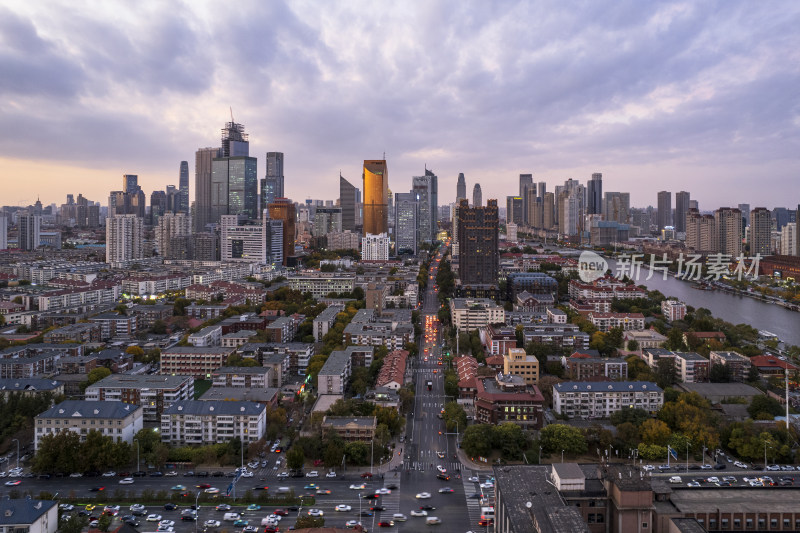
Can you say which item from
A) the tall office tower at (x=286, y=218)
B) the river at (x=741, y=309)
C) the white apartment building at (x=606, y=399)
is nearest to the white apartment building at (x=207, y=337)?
the white apartment building at (x=606, y=399)

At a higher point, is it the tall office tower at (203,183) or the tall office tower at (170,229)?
the tall office tower at (203,183)

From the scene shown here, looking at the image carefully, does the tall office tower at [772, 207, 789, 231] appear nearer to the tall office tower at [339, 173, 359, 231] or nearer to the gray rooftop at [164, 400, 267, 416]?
the tall office tower at [339, 173, 359, 231]

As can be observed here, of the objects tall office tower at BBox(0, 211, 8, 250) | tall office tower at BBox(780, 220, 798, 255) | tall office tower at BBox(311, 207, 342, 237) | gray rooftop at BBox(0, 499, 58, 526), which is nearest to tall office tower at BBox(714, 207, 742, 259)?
tall office tower at BBox(780, 220, 798, 255)

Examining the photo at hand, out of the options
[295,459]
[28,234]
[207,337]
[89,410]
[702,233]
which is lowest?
[295,459]

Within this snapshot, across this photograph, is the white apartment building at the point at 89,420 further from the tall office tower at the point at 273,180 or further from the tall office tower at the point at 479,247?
the tall office tower at the point at 273,180

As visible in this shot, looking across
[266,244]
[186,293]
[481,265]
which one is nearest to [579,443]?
[481,265]

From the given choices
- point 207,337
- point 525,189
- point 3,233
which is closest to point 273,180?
point 3,233

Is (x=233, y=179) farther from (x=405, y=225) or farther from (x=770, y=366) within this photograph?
(x=770, y=366)
